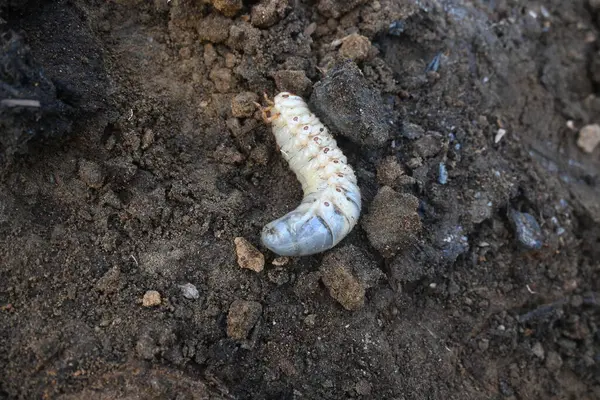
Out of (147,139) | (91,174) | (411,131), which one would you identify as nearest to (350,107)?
(411,131)

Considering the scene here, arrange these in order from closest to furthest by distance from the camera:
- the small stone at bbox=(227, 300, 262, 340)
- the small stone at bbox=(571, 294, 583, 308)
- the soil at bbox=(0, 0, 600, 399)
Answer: the soil at bbox=(0, 0, 600, 399), the small stone at bbox=(227, 300, 262, 340), the small stone at bbox=(571, 294, 583, 308)

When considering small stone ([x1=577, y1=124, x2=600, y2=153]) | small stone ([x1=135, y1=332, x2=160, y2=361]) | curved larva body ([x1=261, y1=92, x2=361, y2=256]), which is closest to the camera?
small stone ([x1=135, y1=332, x2=160, y2=361])

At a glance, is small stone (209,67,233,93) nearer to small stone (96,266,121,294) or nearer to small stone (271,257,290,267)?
small stone (271,257,290,267)

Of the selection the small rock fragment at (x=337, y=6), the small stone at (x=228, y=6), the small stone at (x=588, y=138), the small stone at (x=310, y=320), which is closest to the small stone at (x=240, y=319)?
the small stone at (x=310, y=320)

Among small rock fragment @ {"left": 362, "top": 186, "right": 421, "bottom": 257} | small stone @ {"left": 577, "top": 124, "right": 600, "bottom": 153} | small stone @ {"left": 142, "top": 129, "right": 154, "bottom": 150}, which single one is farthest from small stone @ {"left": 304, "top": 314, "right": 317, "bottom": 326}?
small stone @ {"left": 577, "top": 124, "right": 600, "bottom": 153}

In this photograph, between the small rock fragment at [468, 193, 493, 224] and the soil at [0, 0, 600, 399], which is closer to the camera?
the soil at [0, 0, 600, 399]

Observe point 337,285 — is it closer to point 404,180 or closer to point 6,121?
point 404,180

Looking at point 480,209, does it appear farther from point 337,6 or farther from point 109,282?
point 109,282

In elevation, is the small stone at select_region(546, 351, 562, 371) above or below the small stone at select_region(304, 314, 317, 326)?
below
